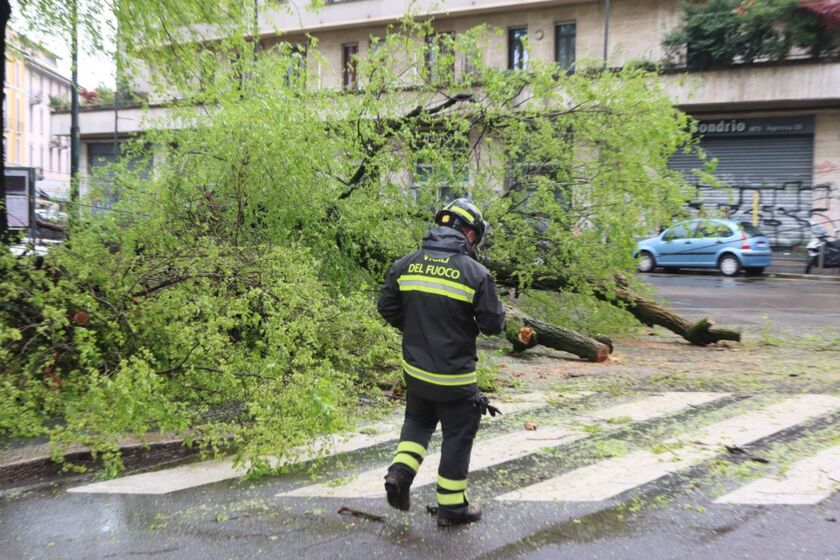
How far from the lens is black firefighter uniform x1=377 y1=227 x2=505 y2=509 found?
3938 mm

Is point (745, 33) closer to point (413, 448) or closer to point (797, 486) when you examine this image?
point (797, 486)

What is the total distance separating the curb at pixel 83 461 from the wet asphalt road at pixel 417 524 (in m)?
0.25

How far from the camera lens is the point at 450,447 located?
397cm

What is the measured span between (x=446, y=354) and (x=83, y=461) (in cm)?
283

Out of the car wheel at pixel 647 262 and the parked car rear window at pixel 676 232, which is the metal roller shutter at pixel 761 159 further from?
the parked car rear window at pixel 676 232

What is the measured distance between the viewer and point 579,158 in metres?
9.72

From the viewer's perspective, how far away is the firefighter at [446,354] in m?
3.94

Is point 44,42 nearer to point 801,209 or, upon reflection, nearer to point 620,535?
point 620,535

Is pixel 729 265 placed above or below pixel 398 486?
above

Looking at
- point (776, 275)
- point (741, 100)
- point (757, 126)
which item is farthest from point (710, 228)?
point (757, 126)

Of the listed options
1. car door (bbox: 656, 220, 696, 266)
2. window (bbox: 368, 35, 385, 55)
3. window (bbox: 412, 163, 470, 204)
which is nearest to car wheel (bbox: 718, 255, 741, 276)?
car door (bbox: 656, 220, 696, 266)

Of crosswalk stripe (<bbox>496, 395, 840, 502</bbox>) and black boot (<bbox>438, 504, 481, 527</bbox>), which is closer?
black boot (<bbox>438, 504, 481, 527</bbox>)

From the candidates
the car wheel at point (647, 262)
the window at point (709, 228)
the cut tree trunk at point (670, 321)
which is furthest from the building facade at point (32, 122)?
the window at point (709, 228)

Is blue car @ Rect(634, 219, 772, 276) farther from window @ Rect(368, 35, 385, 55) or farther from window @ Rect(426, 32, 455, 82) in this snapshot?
window @ Rect(368, 35, 385, 55)
